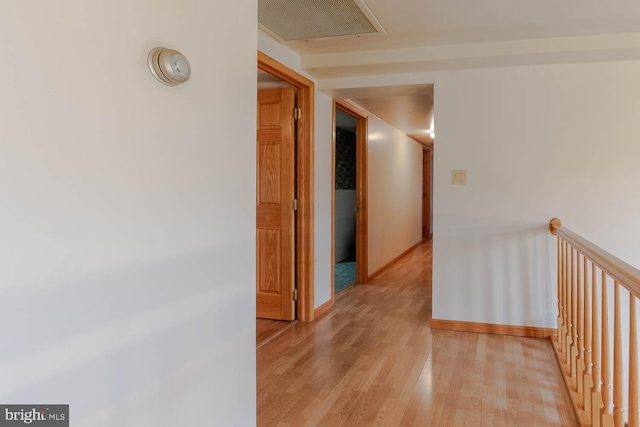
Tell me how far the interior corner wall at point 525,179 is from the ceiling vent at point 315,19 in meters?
1.00

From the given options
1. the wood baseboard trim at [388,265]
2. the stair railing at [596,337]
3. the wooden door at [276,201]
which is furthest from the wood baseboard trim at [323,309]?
the stair railing at [596,337]

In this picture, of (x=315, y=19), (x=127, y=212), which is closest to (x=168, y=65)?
(x=127, y=212)

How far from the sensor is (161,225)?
1162 millimetres

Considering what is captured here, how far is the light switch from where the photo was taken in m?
3.28

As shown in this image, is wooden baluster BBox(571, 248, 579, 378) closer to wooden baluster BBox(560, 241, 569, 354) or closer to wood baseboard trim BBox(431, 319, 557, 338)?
wooden baluster BBox(560, 241, 569, 354)

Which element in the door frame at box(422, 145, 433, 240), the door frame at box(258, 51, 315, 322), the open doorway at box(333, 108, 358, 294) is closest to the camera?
the door frame at box(258, 51, 315, 322)

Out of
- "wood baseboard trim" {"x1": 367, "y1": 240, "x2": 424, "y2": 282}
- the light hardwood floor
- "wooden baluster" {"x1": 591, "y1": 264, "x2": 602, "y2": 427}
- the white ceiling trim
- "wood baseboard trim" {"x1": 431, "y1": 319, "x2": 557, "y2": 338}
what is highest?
the white ceiling trim

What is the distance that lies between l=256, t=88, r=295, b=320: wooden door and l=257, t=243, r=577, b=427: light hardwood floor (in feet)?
1.01

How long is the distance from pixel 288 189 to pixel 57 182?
102 inches

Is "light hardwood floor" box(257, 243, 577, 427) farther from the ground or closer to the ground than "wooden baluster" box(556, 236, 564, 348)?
closer to the ground

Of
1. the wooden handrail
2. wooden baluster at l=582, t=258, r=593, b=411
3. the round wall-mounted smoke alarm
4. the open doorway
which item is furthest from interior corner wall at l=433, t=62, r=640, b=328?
the open doorway

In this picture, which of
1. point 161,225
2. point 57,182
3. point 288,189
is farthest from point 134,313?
point 288,189

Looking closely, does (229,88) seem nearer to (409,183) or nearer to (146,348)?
(146,348)

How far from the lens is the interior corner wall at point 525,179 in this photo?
300cm
